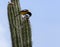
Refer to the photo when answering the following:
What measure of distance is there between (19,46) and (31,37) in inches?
25.6

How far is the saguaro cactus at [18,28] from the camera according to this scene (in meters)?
73.4

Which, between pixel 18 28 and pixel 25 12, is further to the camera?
pixel 25 12

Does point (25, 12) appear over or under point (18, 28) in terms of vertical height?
over

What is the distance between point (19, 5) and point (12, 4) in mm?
229

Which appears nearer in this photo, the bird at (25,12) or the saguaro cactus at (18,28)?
the saguaro cactus at (18,28)

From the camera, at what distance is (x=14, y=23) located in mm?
73500

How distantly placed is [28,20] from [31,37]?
0.56 m

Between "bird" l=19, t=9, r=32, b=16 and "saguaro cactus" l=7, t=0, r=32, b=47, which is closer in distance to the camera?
"saguaro cactus" l=7, t=0, r=32, b=47

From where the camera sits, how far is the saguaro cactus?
73.4 meters

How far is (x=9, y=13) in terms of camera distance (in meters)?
73.6

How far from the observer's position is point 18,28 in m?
73.5

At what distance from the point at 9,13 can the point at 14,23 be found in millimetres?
366

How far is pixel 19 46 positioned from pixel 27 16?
1.18m

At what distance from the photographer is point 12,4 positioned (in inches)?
2906
